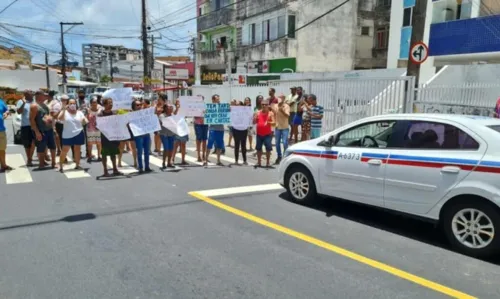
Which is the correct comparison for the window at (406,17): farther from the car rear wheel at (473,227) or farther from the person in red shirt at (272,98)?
the car rear wheel at (473,227)

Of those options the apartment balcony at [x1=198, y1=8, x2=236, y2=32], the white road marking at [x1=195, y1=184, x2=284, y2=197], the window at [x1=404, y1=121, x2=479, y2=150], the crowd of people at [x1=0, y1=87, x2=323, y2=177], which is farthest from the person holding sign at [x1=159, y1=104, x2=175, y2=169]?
the apartment balcony at [x1=198, y1=8, x2=236, y2=32]

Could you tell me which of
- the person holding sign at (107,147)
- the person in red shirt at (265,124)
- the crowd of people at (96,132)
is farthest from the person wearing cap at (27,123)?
the person in red shirt at (265,124)

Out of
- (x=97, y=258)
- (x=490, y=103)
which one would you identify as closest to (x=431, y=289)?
(x=97, y=258)

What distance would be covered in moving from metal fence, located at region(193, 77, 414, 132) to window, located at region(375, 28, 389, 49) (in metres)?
18.6

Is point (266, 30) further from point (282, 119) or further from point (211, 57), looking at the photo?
point (282, 119)

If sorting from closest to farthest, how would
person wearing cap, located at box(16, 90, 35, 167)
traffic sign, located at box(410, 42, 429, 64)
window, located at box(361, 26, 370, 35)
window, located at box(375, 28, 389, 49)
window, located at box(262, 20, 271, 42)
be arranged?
1. traffic sign, located at box(410, 42, 429, 64)
2. person wearing cap, located at box(16, 90, 35, 167)
3. window, located at box(262, 20, 271, 42)
4. window, located at box(375, 28, 389, 49)
5. window, located at box(361, 26, 370, 35)

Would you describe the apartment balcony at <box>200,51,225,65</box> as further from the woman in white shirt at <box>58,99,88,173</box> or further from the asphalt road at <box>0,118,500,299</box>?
the asphalt road at <box>0,118,500,299</box>

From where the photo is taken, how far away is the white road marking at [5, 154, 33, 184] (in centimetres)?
824

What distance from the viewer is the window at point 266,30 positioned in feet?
99.6

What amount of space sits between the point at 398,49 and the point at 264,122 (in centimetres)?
1675

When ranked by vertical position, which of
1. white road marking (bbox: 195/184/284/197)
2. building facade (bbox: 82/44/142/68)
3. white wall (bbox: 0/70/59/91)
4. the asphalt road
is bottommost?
white road marking (bbox: 195/184/284/197)

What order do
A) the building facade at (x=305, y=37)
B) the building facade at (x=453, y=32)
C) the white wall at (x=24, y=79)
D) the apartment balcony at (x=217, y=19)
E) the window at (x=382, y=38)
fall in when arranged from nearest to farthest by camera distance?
the building facade at (x=453, y=32), the building facade at (x=305, y=37), the window at (x=382, y=38), the apartment balcony at (x=217, y=19), the white wall at (x=24, y=79)

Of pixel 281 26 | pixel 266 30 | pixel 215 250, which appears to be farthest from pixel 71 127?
pixel 266 30

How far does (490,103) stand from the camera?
36.3ft
